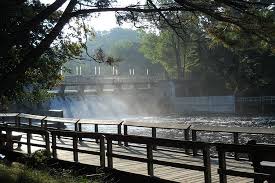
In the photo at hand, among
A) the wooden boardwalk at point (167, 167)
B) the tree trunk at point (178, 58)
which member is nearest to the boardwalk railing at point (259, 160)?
the wooden boardwalk at point (167, 167)

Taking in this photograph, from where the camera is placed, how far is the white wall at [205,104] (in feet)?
220

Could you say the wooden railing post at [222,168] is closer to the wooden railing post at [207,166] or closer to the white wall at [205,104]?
the wooden railing post at [207,166]

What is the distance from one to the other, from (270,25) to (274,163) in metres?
3.16

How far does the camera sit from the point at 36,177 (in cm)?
1070

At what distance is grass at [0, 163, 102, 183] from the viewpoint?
10445mm

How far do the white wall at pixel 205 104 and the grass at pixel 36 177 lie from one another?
56.0 meters

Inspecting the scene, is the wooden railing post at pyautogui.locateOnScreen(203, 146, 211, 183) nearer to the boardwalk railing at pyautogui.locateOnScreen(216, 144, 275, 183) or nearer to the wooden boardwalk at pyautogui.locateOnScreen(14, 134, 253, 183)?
the boardwalk railing at pyautogui.locateOnScreen(216, 144, 275, 183)

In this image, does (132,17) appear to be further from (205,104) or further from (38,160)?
(205,104)

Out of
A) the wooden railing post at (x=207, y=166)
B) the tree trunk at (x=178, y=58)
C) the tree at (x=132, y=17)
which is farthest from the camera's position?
the tree trunk at (x=178, y=58)

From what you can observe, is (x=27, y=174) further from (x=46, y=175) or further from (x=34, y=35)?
(x=34, y=35)

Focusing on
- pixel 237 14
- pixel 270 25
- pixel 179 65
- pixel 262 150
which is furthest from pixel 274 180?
pixel 179 65

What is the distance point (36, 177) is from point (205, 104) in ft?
202

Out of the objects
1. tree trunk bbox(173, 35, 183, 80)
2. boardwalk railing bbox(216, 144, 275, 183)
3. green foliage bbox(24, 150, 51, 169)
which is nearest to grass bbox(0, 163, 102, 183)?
green foliage bbox(24, 150, 51, 169)

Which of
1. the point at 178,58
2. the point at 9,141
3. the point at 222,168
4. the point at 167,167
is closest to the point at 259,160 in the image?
the point at 222,168
